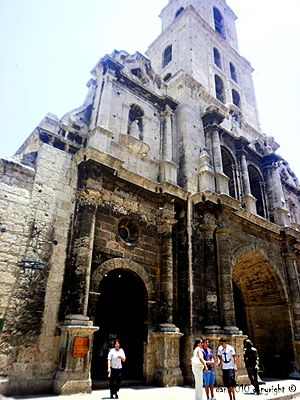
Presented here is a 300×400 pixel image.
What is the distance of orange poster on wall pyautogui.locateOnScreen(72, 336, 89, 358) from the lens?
6.45 m

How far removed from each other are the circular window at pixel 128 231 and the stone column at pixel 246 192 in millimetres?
5474

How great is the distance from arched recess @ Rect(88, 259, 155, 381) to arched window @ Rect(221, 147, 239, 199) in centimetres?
608

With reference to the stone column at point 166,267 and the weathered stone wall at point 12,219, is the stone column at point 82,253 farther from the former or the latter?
the stone column at point 166,267

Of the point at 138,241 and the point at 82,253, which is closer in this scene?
the point at 82,253

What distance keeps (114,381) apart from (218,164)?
8191 millimetres

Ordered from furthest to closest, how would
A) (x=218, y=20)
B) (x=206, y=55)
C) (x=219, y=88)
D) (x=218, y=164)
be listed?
(x=218, y=20), (x=219, y=88), (x=206, y=55), (x=218, y=164)

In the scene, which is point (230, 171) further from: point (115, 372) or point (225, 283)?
point (115, 372)

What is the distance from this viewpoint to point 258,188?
1474 cm

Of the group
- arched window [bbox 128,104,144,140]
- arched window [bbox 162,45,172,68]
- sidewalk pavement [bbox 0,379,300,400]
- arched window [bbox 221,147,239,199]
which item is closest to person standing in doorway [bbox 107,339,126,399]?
sidewalk pavement [bbox 0,379,300,400]

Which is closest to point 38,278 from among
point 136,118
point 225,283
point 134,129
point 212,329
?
point 212,329

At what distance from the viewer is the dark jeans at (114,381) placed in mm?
6024

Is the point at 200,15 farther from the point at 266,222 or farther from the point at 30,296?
the point at 30,296

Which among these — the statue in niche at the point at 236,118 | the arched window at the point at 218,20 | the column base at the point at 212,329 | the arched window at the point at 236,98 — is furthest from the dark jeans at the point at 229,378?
the arched window at the point at 218,20

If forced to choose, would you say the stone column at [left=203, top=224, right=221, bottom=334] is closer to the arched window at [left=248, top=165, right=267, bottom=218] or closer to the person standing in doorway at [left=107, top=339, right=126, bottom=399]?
the person standing in doorway at [left=107, top=339, right=126, bottom=399]
